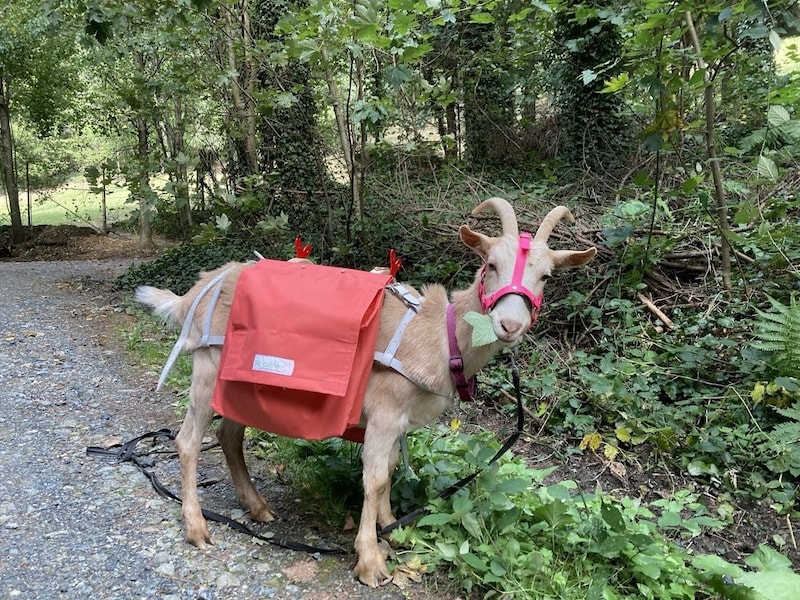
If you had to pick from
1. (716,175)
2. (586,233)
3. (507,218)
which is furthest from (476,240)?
(586,233)

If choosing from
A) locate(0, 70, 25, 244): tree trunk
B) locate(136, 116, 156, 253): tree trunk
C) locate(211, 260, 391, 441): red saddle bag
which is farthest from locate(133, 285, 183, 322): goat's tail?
locate(0, 70, 25, 244): tree trunk

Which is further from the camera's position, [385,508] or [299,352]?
[385,508]

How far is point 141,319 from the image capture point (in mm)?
8820

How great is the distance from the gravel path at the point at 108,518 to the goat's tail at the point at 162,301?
1.22 metres

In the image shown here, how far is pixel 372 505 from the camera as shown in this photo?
321 centimetres

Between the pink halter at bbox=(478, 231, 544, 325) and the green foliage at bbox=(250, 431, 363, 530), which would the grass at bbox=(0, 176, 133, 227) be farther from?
the pink halter at bbox=(478, 231, 544, 325)

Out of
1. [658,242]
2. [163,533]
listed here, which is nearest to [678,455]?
[658,242]

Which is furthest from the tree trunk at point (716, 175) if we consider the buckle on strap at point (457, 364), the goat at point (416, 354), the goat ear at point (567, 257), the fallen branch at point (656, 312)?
the buckle on strap at point (457, 364)

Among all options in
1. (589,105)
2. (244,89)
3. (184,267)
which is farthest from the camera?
(184,267)

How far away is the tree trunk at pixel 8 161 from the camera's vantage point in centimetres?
1983

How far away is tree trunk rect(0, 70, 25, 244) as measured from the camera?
781 inches

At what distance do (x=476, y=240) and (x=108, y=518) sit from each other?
2.83 meters

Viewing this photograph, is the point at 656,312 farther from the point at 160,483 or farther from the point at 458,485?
the point at 160,483

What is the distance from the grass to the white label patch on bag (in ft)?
78.7
